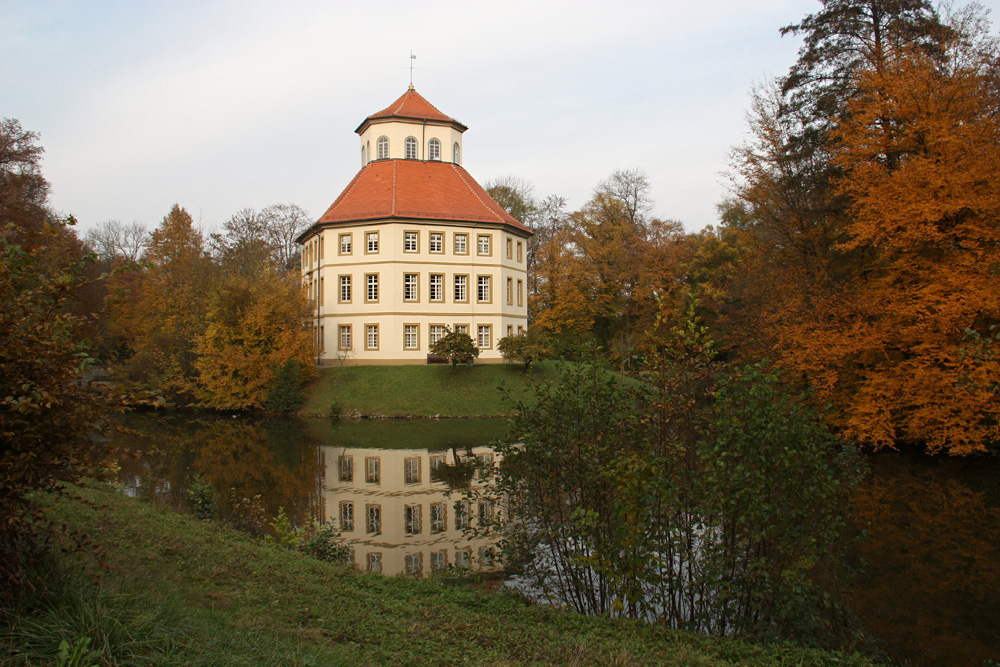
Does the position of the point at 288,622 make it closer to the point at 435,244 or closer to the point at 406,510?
the point at 406,510

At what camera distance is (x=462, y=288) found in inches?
1540

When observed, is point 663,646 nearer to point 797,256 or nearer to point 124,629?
point 124,629

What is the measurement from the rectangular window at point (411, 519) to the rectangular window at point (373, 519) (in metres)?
0.44

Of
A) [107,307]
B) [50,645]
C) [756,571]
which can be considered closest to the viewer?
[50,645]

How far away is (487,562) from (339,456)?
443 inches

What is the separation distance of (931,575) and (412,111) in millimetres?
38698

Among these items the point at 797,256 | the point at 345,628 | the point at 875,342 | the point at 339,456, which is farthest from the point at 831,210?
the point at 345,628

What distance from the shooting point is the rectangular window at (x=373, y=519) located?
11.5 m

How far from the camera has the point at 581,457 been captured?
649cm

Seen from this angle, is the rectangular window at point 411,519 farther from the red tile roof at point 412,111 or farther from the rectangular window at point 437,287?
the red tile roof at point 412,111

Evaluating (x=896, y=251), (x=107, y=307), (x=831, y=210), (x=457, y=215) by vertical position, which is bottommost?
(x=107, y=307)

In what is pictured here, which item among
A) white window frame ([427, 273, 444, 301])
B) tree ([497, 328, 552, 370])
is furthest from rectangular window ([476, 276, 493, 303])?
tree ([497, 328, 552, 370])

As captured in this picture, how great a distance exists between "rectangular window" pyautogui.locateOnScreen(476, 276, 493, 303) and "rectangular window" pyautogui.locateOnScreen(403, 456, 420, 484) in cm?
2098

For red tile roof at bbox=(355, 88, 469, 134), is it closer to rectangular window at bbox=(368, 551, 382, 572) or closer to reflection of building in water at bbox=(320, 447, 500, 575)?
reflection of building in water at bbox=(320, 447, 500, 575)
